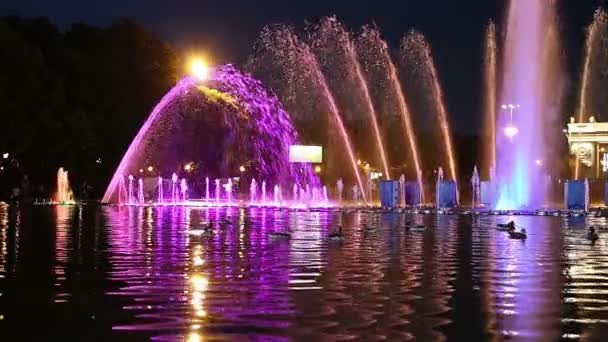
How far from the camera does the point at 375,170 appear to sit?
93.6 meters

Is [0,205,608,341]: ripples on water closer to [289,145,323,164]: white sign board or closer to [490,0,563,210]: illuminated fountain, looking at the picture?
[490,0,563,210]: illuminated fountain

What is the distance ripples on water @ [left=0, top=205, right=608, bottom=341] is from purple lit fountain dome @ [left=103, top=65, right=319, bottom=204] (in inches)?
1627

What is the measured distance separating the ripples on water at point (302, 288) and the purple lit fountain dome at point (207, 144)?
41.3 m

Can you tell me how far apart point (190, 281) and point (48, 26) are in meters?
58.8

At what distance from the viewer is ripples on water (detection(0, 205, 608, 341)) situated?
893 cm

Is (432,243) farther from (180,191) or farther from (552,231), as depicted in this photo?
(180,191)

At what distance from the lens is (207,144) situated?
72562mm

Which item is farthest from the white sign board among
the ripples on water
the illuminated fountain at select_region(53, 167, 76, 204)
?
the ripples on water

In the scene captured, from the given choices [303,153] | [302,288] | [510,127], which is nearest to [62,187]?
[303,153]

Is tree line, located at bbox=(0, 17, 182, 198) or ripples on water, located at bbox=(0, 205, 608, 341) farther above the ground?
tree line, located at bbox=(0, 17, 182, 198)

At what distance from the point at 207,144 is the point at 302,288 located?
61175 millimetres

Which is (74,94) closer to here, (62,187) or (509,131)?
(62,187)

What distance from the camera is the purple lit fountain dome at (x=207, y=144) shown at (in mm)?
63103

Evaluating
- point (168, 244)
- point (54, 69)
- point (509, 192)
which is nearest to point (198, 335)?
point (168, 244)
